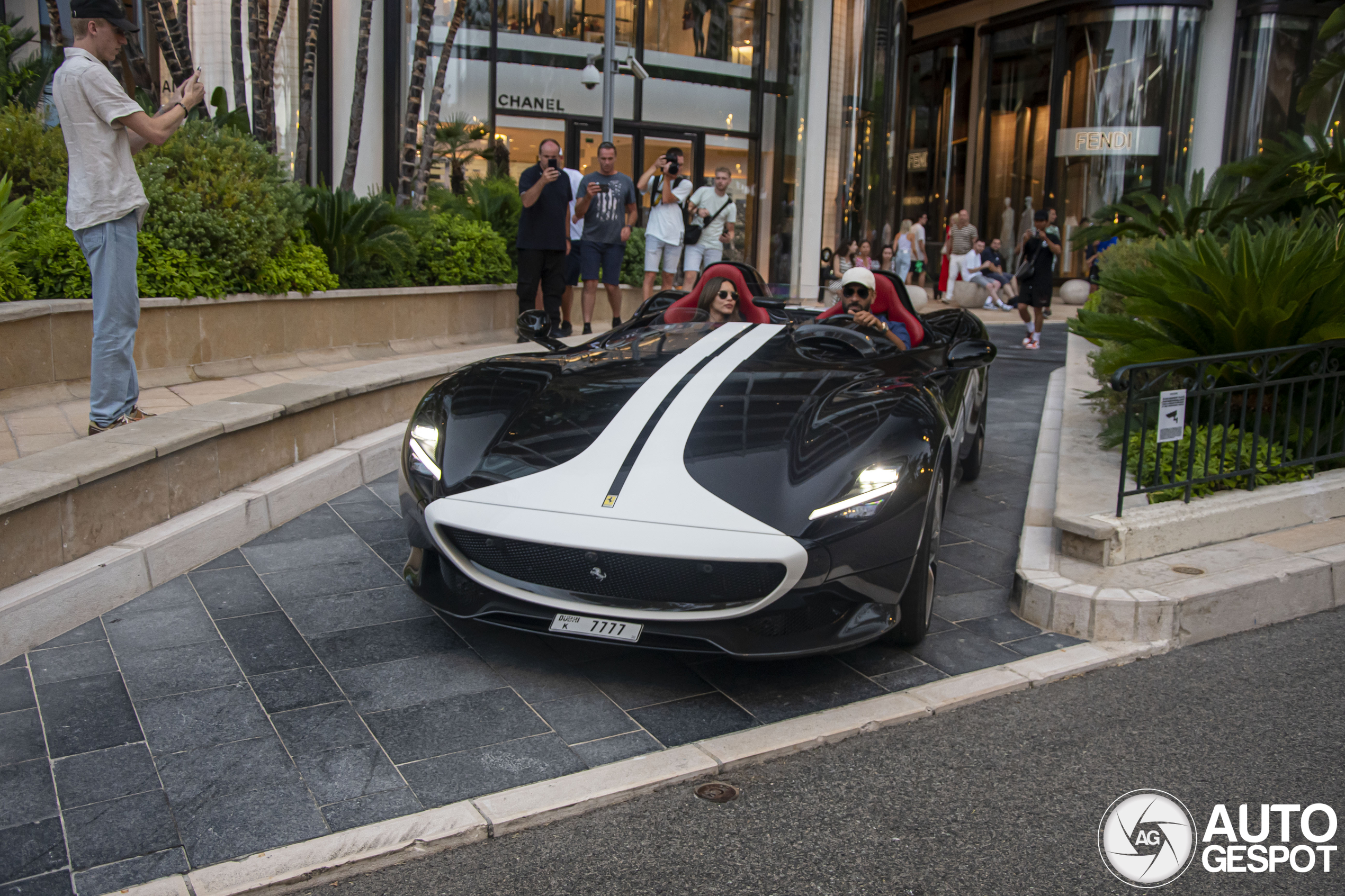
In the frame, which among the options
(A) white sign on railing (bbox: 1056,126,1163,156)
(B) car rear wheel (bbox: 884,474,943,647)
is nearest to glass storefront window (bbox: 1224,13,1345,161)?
(A) white sign on railing (bbox: 1056,126,1163,156)

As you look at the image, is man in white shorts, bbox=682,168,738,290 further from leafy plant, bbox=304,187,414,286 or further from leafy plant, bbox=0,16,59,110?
leafy plant, bbox=0,16,59,110

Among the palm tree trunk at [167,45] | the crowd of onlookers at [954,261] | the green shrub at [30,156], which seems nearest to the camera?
the green shrub at [30,156]

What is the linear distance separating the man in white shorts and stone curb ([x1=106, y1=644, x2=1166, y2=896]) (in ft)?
27.9

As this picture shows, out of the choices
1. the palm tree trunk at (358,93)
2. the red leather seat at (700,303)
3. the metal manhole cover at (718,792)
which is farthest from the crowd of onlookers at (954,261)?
the metal manhole cover at (718,792)

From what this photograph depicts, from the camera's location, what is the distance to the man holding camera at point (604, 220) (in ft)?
32.9

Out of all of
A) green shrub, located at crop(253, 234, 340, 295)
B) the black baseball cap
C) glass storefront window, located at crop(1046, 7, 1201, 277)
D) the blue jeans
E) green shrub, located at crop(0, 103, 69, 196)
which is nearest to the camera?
the black baseball cap

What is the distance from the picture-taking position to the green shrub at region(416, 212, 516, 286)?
957cm

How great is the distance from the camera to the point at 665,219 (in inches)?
442

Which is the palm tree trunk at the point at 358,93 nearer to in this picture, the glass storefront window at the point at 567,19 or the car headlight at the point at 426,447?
the glass storefront window at the point at 567,19

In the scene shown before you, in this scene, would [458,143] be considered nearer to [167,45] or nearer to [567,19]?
[567,19]

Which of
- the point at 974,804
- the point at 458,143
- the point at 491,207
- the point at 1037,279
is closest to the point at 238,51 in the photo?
the point at 491,207

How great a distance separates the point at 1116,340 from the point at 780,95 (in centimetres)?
1551

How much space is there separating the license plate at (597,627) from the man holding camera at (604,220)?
21.9 feet

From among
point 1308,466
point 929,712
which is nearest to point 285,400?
point 929,712
